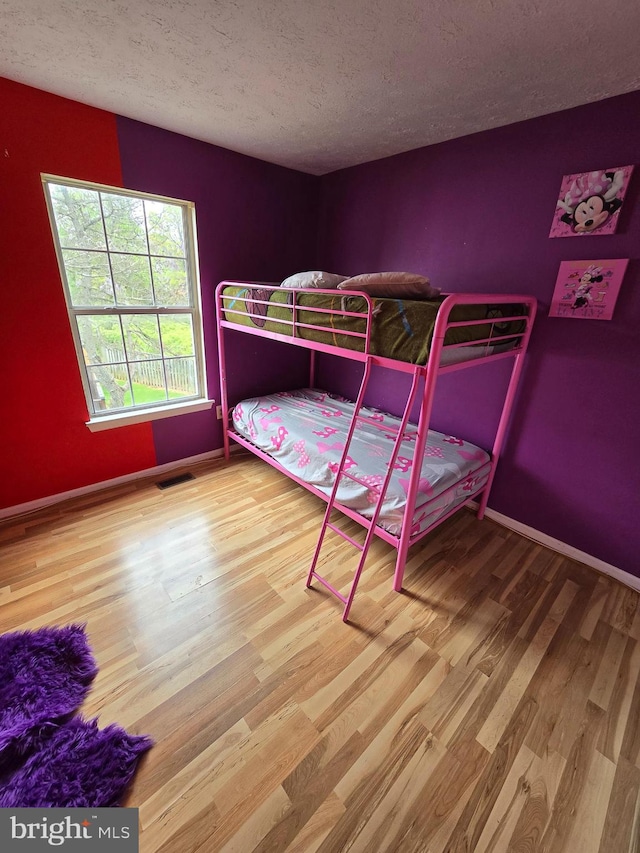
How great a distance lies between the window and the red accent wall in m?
0.08

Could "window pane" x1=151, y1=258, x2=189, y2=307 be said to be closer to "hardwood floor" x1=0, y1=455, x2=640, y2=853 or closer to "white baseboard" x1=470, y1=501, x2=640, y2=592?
"hardwood floor" x1=0, y1=455, x2=640, y2=853

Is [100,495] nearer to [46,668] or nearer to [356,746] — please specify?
[46,668]

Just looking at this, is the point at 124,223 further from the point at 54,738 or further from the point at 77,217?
the point at 54,738

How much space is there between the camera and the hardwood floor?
1.06 m

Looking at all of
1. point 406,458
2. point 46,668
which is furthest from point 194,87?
point 46,668

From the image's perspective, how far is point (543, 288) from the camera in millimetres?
2035

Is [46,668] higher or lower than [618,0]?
lower

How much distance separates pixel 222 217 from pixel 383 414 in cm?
203

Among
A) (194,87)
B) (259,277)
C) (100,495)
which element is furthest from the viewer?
(259,277)

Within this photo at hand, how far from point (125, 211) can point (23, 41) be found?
0.89m

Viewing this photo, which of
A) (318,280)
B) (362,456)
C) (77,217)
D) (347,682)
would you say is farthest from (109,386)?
(347,682)

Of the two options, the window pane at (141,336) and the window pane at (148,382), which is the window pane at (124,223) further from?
the window pane at (148,382)

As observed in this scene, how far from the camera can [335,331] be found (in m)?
1.78

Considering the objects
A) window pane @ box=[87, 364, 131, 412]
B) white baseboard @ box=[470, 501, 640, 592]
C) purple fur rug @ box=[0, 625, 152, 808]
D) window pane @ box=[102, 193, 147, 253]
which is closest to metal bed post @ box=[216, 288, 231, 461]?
window pane @ box=[102, 193, 147, 253]
